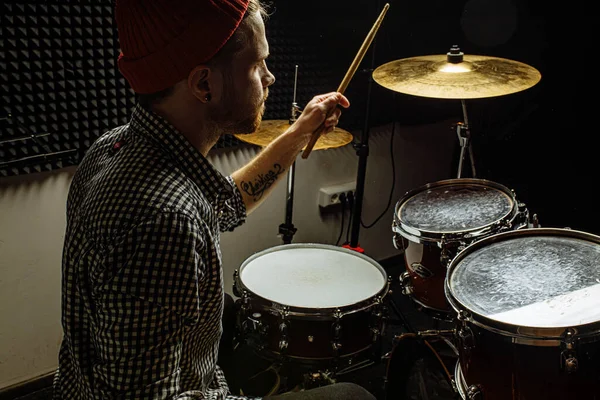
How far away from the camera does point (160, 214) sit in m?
1.07

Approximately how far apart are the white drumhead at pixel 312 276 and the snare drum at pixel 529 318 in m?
0.44

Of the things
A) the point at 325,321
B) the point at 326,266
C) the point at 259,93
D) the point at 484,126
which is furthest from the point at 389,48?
the point at 259,93

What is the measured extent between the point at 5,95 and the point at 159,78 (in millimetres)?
1151

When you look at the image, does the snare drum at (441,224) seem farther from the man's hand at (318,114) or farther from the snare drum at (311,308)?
the man's hand at (318,114)

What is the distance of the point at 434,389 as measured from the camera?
2.14 meters

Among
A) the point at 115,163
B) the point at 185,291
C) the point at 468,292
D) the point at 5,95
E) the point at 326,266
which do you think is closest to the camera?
the point at 185,291

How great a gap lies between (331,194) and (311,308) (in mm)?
1264

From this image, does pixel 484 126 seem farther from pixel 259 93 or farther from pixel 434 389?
pixel 259 93

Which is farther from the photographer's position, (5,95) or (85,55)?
(85,55)

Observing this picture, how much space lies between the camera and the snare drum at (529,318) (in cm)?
138

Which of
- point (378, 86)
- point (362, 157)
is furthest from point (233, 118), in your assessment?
point (378, 86)

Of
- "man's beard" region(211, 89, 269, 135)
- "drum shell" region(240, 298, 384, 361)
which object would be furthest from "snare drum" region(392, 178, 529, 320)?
"man's beard" region(211, 89, 269, 135)

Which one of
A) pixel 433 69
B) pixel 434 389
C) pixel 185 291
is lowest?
pixel 434 389

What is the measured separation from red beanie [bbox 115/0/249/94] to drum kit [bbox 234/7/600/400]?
90 centimetres
